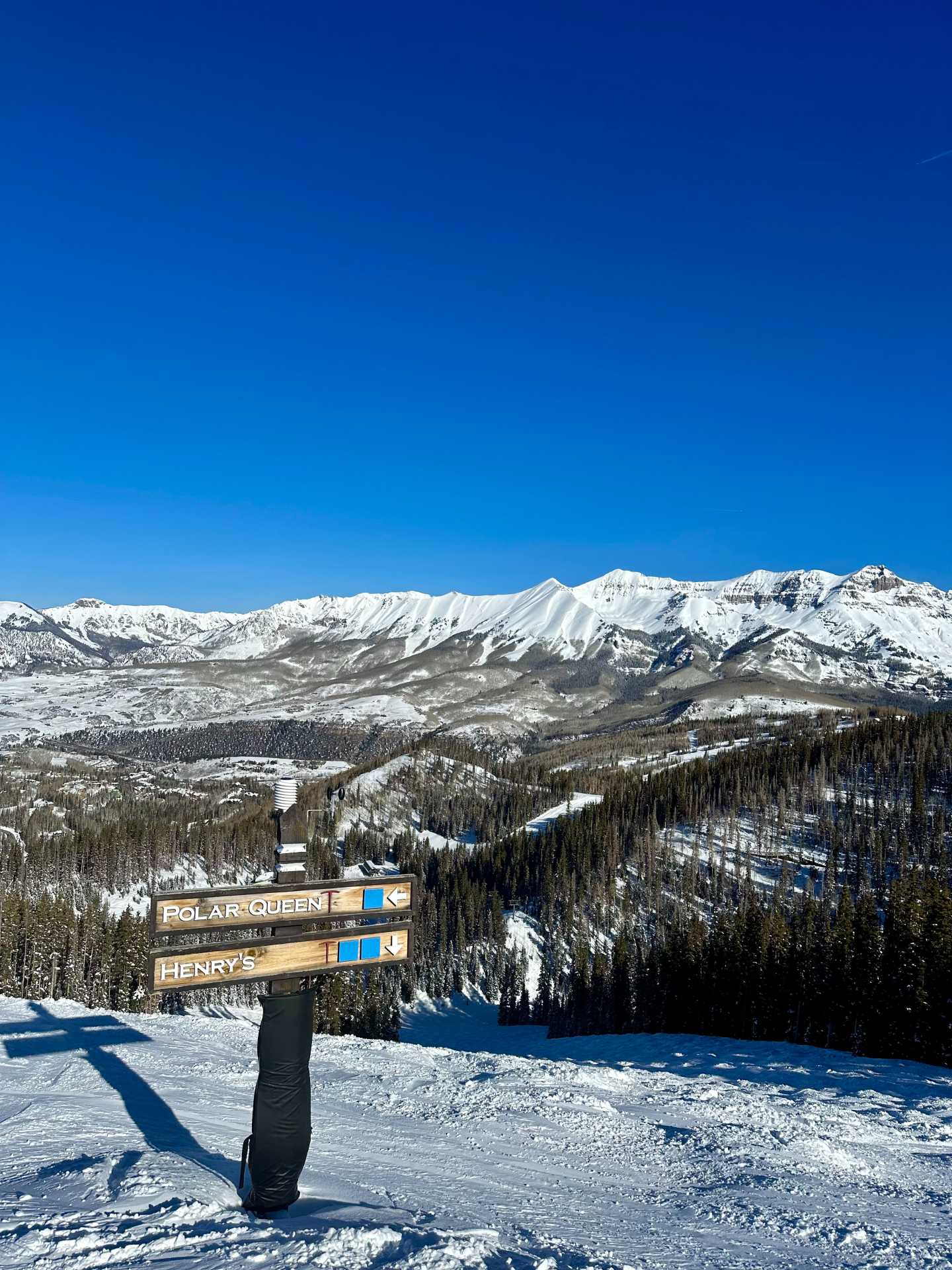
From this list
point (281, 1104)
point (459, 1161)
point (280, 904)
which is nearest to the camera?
point (281, 1104)

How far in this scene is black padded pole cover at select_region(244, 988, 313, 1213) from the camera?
38.8ft

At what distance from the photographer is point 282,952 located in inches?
492

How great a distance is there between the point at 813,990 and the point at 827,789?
115m

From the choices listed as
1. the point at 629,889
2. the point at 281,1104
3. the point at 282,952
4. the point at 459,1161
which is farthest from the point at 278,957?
the point at 629,889

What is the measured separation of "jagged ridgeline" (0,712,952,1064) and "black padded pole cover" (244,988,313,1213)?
4181 cm

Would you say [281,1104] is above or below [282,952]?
below

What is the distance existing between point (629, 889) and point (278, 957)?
114 m

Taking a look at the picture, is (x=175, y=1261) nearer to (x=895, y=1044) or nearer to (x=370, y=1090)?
(x=370, y=1090)

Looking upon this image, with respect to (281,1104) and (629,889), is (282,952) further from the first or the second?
(629,889)

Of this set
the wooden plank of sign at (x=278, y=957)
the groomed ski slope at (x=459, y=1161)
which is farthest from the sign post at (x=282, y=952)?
the groomed ski slope at (x=459, y=1161)

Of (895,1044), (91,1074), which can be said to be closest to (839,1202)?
(91,1074)

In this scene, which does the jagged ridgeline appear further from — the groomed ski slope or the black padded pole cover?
the black padded pole cover

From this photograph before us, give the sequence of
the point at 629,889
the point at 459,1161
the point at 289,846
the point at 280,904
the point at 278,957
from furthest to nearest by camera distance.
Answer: the point at 629,889 < the point at 459,1161 < the point at 289,846 < the point at 280,904 < the point at 278,957

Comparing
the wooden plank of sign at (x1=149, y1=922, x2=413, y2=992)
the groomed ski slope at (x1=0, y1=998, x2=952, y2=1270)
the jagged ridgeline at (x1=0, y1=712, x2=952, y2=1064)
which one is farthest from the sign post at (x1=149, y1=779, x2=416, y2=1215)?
the jagged ridgeline at (x1=0, y1=712, x2=952, y2=1064)
